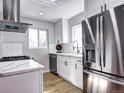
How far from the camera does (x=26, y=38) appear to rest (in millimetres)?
4184

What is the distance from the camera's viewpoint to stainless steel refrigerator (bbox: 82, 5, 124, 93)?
122cm

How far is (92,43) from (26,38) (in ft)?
10.8

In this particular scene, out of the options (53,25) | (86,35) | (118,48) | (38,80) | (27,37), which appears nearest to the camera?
(118,48)

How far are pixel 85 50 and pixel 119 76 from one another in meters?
0.70

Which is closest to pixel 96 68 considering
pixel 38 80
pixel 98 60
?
pixel 98 60

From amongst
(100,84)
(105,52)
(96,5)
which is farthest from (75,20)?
(100,84)

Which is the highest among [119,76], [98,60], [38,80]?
[98,60]

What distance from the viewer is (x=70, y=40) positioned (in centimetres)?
441

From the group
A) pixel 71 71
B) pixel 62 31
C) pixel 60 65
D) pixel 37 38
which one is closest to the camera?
pixel 71 71

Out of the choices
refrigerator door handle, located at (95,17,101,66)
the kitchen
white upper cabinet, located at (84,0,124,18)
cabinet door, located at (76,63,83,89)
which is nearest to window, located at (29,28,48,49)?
the kitchen

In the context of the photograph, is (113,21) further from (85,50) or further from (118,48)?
(85,50)

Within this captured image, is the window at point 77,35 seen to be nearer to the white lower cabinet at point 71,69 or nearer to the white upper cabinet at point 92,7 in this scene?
the white lower cabinet at point 71,69

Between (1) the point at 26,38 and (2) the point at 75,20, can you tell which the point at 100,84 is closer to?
(2) the point at 75,20

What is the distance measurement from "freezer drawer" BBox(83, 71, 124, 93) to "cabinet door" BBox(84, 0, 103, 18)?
1.09 meters
